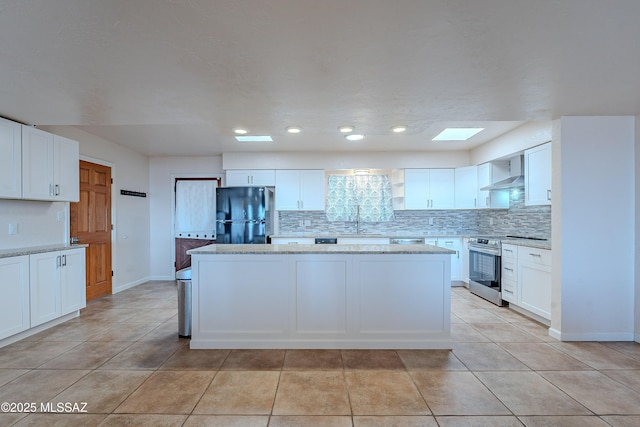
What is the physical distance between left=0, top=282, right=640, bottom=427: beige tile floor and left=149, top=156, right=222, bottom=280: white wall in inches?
106

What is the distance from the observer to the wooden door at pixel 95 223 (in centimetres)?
431

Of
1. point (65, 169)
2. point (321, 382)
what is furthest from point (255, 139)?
point (321, 382)

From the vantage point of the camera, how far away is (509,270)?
407cm

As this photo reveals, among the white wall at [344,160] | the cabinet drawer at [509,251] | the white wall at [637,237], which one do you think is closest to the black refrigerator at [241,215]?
the white wall at [344,160]

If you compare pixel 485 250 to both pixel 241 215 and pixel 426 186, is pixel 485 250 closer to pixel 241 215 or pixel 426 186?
pixel 426 186

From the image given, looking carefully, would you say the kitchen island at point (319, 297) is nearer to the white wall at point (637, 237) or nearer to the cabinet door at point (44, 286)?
the cabinet door at point (44, 286)

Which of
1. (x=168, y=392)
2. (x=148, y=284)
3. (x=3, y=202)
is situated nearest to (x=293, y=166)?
(x=148, y=284)

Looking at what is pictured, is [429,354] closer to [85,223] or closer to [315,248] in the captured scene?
[315,248]

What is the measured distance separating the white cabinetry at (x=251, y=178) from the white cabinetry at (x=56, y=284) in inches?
98.4

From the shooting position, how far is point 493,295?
4.34 m

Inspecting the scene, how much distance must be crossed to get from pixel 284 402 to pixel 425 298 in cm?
155

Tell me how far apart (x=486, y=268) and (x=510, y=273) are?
506mm

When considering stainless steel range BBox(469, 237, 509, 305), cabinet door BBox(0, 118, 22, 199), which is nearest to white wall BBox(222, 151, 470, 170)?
stainless steel range BBox(469, 237, 509, 305)

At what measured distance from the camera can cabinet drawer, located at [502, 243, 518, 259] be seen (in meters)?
3.93
